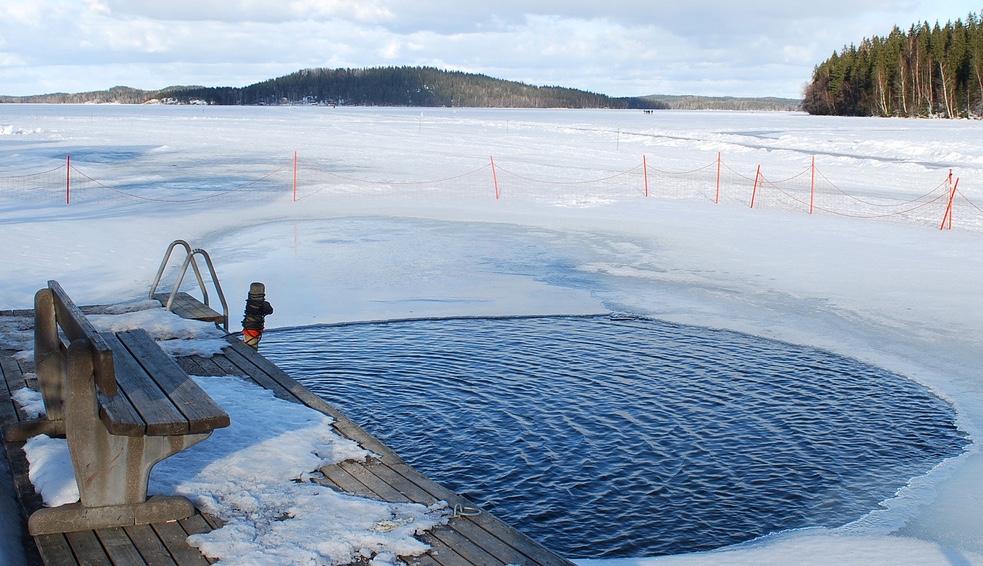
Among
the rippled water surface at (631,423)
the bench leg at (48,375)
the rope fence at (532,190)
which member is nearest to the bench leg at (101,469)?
the bench leg at (48,375)

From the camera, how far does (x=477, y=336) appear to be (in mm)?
9547

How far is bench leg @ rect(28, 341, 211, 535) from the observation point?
3818 mm

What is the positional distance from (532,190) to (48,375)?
2002cm

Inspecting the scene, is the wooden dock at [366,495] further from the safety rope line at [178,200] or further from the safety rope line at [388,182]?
the safety rope line at [388,182]

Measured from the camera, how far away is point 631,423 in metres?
6.93

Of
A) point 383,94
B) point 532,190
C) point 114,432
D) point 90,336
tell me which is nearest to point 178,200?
point 532,190

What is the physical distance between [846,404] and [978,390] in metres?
1.30

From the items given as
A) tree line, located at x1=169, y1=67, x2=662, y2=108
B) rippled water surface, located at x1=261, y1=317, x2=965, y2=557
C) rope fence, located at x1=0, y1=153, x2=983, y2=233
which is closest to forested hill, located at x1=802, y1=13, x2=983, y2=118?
rope fence, located at x1=0, y1=153, x2=983, y2=233

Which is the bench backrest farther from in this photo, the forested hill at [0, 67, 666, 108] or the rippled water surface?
the forested hill at [0, 67, 666, 108]

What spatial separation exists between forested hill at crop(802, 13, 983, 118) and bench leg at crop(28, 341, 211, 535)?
73921mm

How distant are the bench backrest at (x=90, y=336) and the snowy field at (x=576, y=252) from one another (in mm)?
924

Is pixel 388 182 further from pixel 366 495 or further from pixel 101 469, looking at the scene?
pixel 101 469

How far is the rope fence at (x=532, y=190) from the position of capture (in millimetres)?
20078

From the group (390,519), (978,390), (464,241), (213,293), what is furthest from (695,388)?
(464,241)
